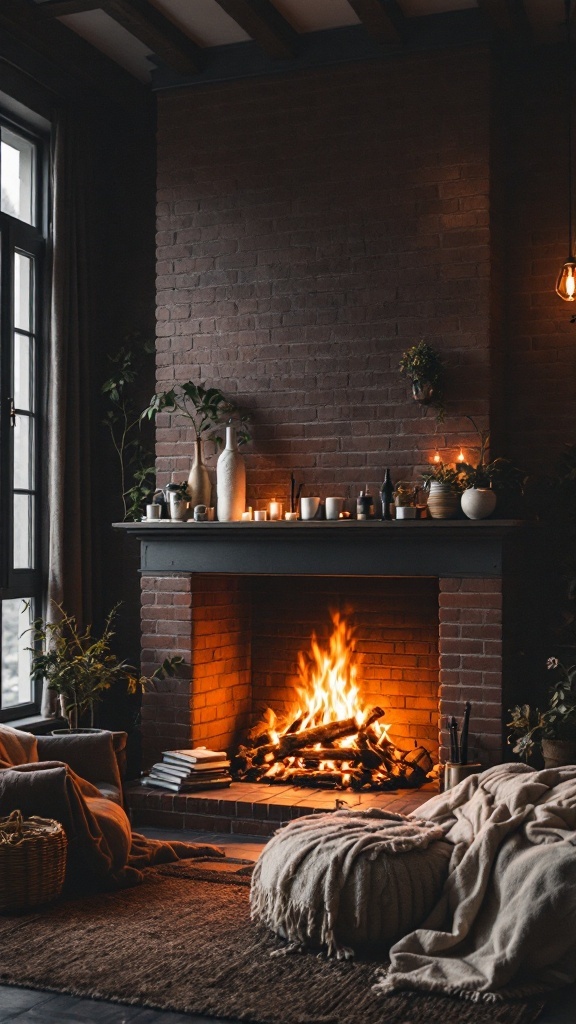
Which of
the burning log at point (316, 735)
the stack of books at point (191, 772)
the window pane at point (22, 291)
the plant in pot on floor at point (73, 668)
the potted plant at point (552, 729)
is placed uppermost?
the window pane at point (22, 291)

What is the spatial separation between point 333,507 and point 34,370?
1933 mm

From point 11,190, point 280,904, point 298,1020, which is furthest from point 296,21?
point 298,1020

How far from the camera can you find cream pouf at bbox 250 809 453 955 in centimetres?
366

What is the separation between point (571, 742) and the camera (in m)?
5.05

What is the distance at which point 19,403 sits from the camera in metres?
6.21

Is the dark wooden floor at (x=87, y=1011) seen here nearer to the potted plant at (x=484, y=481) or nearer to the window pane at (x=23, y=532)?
the potted plant at (x=484, y=481)

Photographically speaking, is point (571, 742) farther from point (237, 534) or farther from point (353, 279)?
point (353, 279)

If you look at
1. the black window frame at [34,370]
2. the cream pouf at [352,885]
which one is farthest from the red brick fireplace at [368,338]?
the cream pouf at [352,885]

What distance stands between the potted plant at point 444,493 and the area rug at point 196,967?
6.29 ft

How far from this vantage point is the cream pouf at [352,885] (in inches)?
144

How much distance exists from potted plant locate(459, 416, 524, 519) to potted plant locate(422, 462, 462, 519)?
30 mm

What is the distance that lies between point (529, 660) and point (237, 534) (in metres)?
1.55

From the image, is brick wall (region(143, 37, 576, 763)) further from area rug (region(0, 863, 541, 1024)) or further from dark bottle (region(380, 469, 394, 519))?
area rug (region(0, 863, 541, 1024))

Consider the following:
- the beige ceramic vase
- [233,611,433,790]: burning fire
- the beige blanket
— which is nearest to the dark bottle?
the beige ceramic vase
